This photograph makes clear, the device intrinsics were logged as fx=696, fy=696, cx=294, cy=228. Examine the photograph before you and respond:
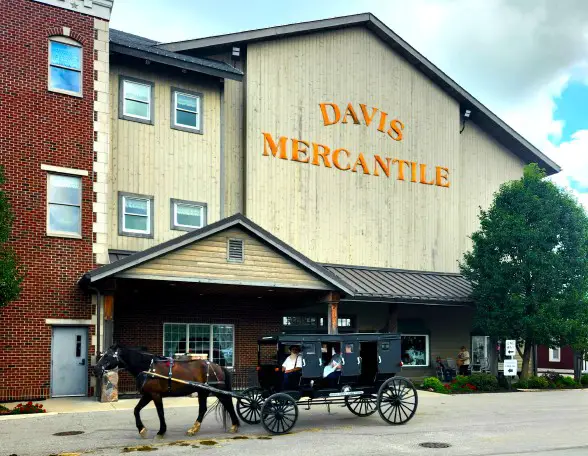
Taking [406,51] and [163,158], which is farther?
[406,51]

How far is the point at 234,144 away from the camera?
88.8 ft

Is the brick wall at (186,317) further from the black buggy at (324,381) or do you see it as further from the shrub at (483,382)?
the shrub at (483,382)

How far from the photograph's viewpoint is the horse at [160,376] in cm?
1405

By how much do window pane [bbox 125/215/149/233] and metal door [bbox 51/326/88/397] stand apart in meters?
4.31

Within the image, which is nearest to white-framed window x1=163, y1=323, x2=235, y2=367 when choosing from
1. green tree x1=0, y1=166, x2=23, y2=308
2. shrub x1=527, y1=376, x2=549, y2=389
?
green tree x1=0, y1=166, x2=23, y2=308

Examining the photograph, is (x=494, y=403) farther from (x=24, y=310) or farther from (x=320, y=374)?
(x=24, y=310)

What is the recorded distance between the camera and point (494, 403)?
2142 cm

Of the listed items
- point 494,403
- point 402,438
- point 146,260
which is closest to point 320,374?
point 402,438

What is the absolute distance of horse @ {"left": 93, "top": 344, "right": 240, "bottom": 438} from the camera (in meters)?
14.1

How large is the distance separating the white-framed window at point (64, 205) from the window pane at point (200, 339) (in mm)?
5846

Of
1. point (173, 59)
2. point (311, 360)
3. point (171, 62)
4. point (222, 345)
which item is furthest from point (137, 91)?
point (311, 360)

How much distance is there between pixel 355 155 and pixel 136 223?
1027 centimetres

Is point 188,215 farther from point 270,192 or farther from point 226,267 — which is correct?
point 226,267

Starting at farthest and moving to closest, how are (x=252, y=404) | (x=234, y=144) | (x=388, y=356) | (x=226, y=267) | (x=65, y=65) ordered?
(x=234, y=144), (x=65, y=65), (x=226, y=267), (x=388, y=356), (x=252, y=404)
